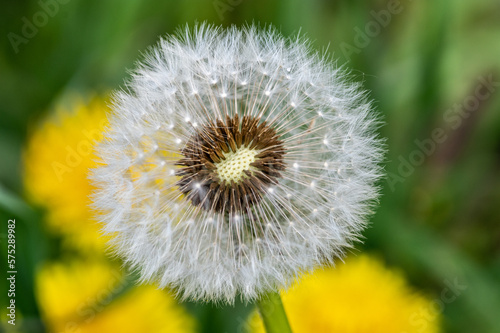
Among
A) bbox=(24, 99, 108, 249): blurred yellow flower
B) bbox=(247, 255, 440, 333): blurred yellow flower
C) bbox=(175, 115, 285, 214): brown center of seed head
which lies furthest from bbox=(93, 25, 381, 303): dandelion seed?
bbox=(24, 99, 108, 249): blurred yellow flower

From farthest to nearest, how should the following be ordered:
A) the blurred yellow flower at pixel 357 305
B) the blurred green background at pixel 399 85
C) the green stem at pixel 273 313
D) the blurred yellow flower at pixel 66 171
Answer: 1. the blurred green background at pixel 399 85
2. the blurred yellow flower at pixel 66 171
3. the blurred yellow flower at pixel 357 305
4. the green stem at pixel 273 313

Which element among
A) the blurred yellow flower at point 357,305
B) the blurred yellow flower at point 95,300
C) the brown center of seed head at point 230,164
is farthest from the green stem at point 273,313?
the blurred yellow flower at point 95,300

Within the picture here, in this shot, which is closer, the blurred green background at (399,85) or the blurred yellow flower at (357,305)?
the blurred yellow flower at (357,305)

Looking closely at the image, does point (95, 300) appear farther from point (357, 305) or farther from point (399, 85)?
point (399, 85)

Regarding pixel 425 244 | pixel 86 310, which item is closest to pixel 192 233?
pixel 86 310

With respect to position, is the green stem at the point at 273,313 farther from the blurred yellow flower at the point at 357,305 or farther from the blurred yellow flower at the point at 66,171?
the blurred yellow flower at the point at 66,171

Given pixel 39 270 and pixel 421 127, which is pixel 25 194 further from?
pixel 421 127

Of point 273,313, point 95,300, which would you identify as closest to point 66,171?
point 95,300
